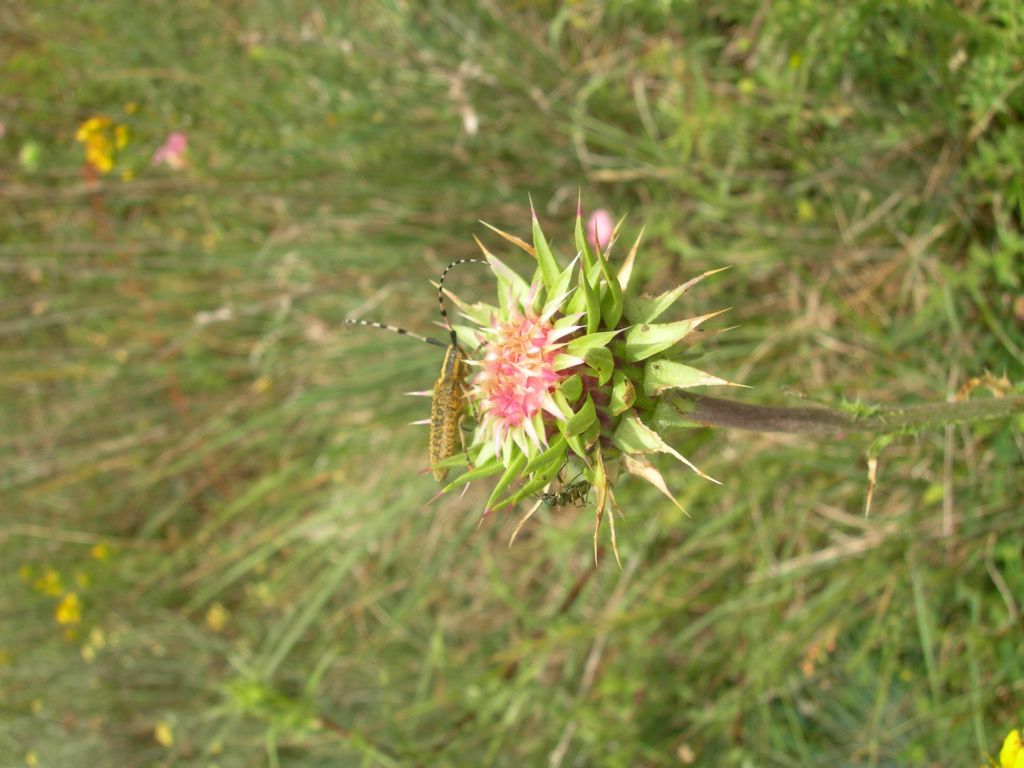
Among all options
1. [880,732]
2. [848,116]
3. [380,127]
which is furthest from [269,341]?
[880,732]

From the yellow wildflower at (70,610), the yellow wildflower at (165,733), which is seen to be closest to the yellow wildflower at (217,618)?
the yellow wildflower at (165,733)

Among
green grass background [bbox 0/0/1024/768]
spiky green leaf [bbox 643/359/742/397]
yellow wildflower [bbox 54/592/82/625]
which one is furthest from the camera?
yellow wildflower [bbox 54/592/82/625]

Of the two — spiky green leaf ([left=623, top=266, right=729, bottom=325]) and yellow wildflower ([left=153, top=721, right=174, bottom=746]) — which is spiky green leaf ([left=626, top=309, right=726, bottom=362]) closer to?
spiky green leaf ([left=623, top=266, right=729, bottom=325])

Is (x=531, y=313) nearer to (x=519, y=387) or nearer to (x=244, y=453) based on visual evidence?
(x=519, y=387)

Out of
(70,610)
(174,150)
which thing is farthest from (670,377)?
(70,610)

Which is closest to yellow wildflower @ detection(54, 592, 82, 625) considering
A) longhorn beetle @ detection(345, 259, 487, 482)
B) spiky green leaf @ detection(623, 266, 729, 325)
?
longhorn beetle @ detection(345, 259, 487, 482)
